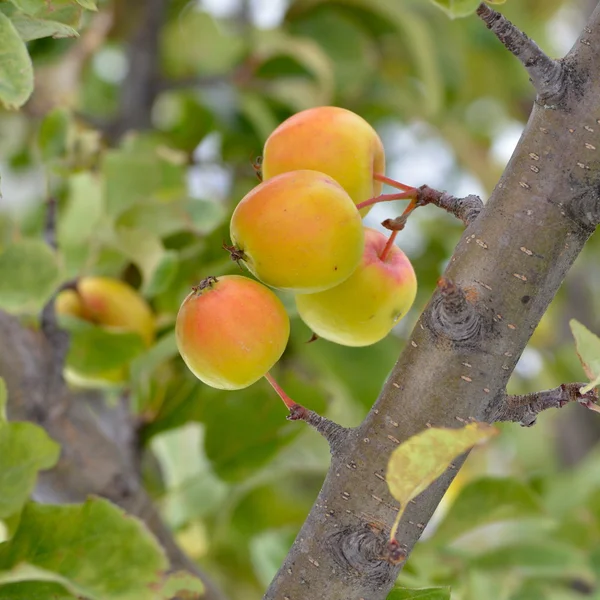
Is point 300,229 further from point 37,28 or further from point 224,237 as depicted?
point 224,237

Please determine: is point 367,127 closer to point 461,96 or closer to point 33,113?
point 33,113

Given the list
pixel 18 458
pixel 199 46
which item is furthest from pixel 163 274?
pixel 199 46

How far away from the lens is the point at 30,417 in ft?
1.77

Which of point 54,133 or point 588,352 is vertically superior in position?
point 588,352

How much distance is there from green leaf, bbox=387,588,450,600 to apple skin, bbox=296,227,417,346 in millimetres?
107

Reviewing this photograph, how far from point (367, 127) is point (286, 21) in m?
0.74

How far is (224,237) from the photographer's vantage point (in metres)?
0.57

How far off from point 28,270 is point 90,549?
6.9 inches

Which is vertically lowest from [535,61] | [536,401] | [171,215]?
[171,215]

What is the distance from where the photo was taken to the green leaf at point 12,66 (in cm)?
29

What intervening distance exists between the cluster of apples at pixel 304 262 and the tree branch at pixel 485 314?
0.04 metres

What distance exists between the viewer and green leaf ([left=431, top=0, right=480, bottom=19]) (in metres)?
0.32

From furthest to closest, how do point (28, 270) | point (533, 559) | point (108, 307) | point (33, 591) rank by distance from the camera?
1. point (533, 559)
2. point (108, 307)
3. point (28, 270)
4. point (33, 591)

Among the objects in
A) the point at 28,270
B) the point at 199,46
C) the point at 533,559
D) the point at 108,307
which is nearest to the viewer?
the point at 28,270
